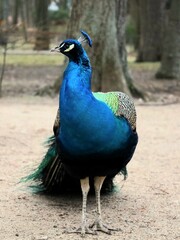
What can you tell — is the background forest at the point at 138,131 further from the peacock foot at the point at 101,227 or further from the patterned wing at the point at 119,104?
the patterned wing at the point at 119,104

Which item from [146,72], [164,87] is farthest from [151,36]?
[164,87]

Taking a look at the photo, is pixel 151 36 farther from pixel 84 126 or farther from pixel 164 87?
pixel 84 126

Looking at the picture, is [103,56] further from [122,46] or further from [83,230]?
[83,230]

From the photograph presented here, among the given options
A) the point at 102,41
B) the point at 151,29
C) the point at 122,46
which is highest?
the point at 151,29

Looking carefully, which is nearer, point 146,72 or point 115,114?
point 115,114

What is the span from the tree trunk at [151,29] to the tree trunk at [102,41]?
A: 12.2m

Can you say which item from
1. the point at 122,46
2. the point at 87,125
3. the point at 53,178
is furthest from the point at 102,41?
the point at 87,125

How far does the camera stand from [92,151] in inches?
150

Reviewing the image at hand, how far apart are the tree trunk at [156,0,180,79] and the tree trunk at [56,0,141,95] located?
472cm

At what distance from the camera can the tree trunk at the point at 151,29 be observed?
23.1 meters

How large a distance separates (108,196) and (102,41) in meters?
6.25

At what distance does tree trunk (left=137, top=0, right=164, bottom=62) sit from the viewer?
2312 cm

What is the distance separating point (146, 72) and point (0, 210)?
14.7 metres

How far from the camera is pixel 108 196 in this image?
520 cm
